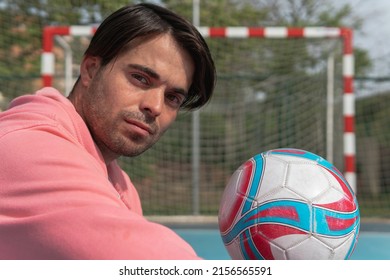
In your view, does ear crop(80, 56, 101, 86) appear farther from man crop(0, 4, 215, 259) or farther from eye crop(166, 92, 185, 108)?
eye crop(166, 92, 185, 108)

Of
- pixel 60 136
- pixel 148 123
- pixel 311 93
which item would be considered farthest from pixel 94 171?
pixel 311 93

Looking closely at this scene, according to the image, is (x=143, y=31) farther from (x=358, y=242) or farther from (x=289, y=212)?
(x=358, y=242)

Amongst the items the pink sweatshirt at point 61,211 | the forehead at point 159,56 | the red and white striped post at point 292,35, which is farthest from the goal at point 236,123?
the pink sweatshirt at point 61,211

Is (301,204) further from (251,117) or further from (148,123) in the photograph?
(251,117)

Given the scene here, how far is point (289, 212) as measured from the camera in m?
1.70

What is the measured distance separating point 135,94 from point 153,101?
7 cm

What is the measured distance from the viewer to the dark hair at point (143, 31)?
1702 mm

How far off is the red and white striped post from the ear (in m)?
3.19

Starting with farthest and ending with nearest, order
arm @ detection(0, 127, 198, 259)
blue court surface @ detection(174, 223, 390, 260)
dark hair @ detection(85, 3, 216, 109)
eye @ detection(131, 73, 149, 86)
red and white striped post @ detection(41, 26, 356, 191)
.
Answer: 1. red and white striped post @ detection(41, 26, 356, 191)
2. blue court surface @ detection(174, 223, 390, 260)
3. dark hair @ detection(85, 3, 216, 109)
4. eye @ detection(131, 73, 149, 86)
5. arm @ detection(0, 127, 198, 259)

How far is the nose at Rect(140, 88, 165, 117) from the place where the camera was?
63.5 inches

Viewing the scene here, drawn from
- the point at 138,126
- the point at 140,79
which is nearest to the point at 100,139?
the point at 138,126

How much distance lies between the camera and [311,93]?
6.80m

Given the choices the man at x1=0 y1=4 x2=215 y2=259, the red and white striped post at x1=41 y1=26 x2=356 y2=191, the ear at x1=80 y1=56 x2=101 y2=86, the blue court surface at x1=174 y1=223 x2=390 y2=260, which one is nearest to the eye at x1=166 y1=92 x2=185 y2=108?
the man at x1=0 y1=4 x2=215 y2=259

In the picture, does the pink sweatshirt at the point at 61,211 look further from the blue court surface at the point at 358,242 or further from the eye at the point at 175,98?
the blue court surface at the point at 358,242
